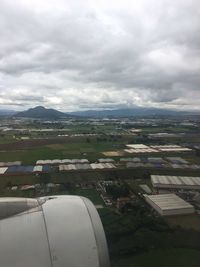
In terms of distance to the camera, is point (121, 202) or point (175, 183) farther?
point (175, 183)

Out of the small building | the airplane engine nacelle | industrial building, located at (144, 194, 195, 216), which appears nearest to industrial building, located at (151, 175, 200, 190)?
industrial building, located at (144, 194, 195, 216)

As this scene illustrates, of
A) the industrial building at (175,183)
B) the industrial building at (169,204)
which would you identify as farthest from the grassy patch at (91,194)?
the industrial building at (175,183)

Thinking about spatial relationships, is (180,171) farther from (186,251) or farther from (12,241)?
(12,241)

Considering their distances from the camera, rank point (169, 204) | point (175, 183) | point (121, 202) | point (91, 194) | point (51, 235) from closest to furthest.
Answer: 1. point (51, 235)
2. point (169, 204)
3. point (121, 202)
4. point (91, 194)
5. point (175, 183)

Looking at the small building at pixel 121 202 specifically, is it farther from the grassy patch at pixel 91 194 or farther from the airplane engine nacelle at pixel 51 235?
the airplane engine nacelle at pixel 51 235

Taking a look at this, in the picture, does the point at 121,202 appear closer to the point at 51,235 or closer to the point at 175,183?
the point at 175,183

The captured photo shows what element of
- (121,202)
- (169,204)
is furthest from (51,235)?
(169,204)

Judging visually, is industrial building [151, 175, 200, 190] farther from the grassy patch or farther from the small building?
the grassy patch
